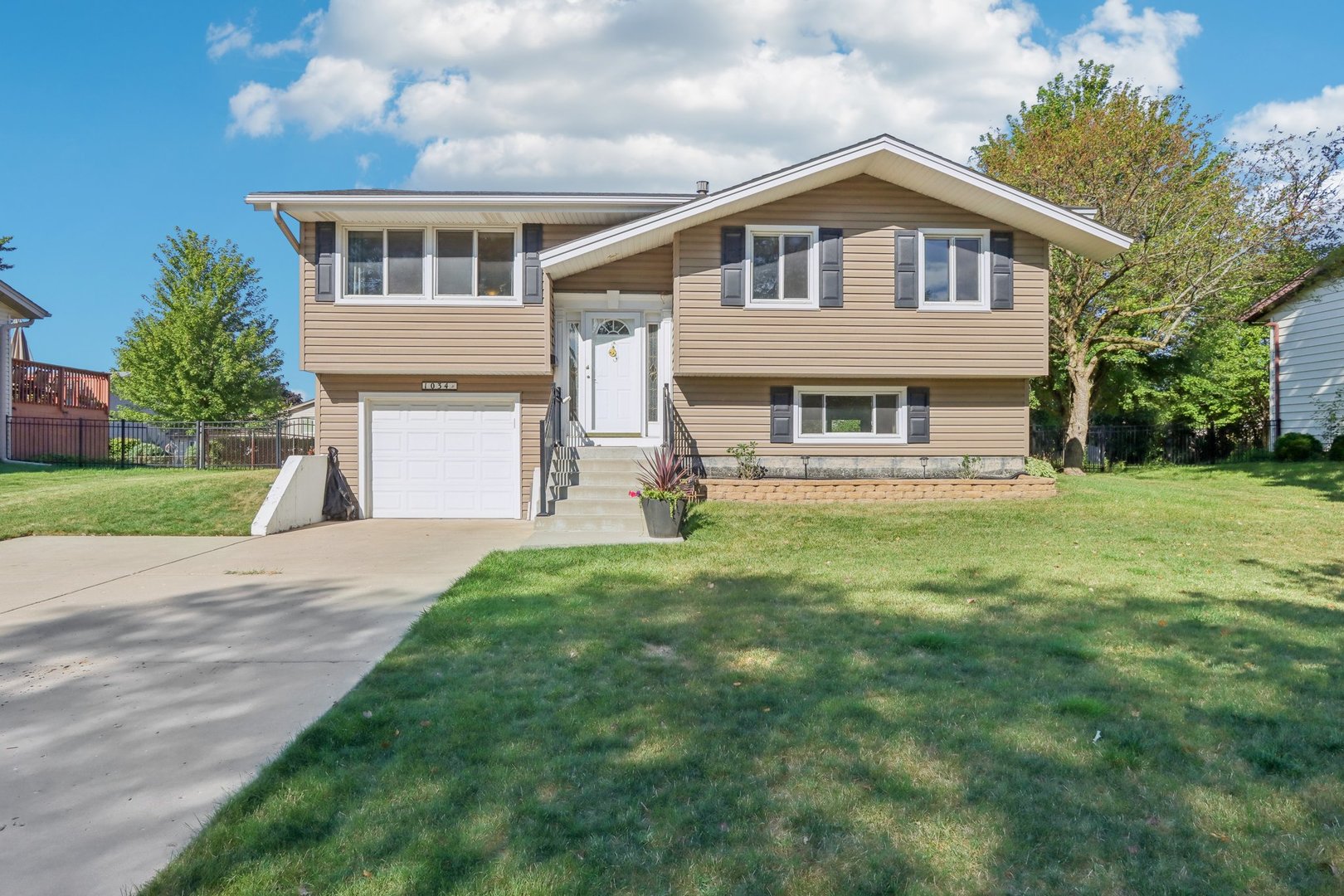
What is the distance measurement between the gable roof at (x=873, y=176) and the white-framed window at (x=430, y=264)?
947 millimetres

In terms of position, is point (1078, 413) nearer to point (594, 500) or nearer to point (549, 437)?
point (549, 437)

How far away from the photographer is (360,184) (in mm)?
13594

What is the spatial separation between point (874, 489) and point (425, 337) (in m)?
7.77

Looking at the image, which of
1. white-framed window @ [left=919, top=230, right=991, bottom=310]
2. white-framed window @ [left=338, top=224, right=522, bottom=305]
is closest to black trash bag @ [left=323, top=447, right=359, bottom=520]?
white-framed window @ [left=338, top=224, right=522, bottom=305]

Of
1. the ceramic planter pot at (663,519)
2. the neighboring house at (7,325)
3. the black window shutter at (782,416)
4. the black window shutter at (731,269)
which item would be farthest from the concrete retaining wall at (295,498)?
the neighboring house at (7,325)

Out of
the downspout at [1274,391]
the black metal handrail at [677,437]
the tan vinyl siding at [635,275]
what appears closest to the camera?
the black metal handrail at [677,437]

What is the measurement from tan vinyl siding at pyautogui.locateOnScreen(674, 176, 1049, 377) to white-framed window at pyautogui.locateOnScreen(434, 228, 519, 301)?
293 centimetres

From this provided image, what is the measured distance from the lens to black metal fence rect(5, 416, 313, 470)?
19.5 m

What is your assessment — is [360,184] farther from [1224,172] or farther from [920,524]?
[1224,172]

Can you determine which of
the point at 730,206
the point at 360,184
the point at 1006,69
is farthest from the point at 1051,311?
the point at 360,184

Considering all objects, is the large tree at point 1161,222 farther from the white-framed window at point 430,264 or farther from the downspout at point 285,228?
the downspout at point 285,228

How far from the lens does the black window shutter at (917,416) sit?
1358 centimetres

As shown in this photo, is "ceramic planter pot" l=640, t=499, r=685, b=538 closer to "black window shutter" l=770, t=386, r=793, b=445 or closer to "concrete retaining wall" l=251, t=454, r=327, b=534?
"black window shutter" l=770, t=386, r=793, b=445

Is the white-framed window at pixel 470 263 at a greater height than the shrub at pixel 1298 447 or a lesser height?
greater
